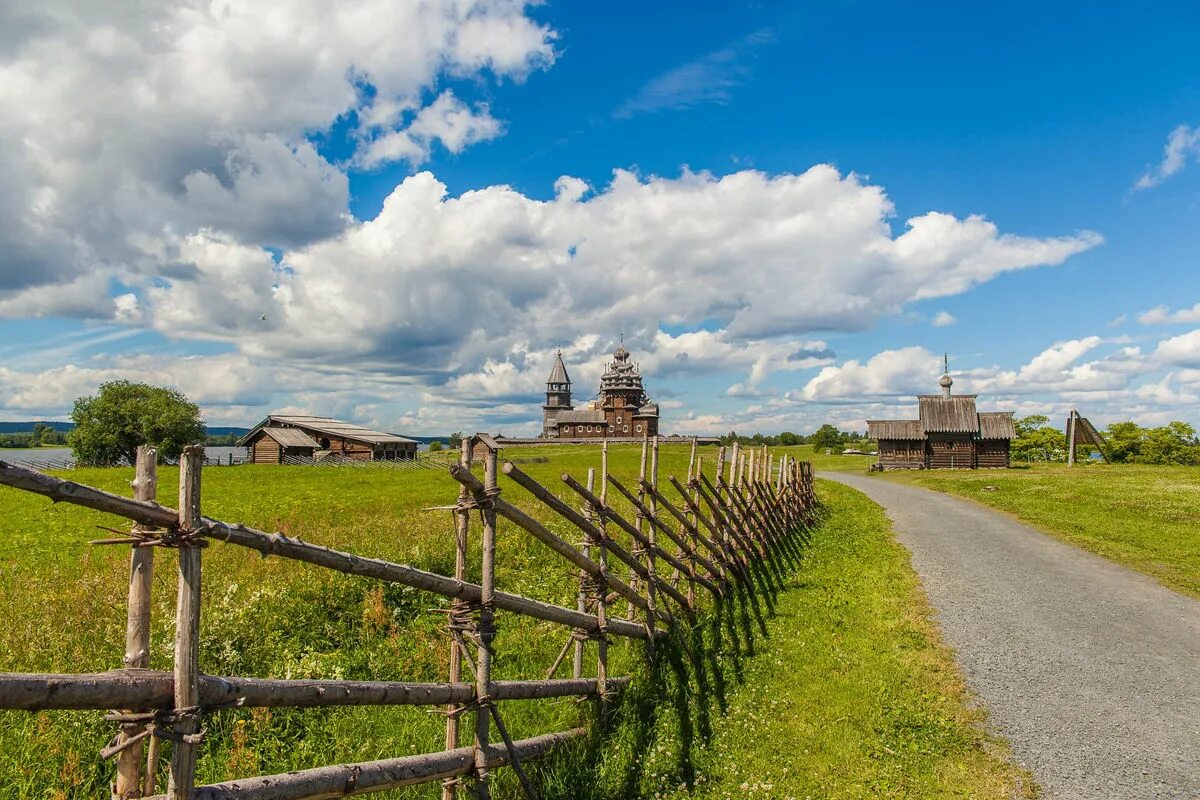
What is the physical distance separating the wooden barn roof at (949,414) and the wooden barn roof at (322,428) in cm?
5006

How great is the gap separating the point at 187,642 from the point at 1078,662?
1010 cm

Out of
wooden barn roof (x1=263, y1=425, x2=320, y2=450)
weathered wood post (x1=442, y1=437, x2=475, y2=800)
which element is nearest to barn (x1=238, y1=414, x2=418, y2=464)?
wooden barn roof (x1=263, y1=425, x2=320, y2=450)

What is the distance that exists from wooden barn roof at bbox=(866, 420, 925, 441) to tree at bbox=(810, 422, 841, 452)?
40795 mm

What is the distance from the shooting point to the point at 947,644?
30.8ft

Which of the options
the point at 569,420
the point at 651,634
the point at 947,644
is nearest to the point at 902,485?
the point at 947,644

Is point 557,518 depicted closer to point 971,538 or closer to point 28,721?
point 971,538

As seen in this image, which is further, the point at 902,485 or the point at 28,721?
the point at 902,485

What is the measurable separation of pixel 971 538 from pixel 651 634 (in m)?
13.7

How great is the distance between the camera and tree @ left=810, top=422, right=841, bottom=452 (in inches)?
3883

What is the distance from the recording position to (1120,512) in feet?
75.2

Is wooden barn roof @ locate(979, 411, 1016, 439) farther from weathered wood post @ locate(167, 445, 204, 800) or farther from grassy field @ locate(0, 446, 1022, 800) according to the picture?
weathered wood post @ locate(167, 445, 204, 800)

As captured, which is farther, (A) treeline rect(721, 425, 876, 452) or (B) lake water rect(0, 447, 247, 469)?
(A) treeline rect(721, 425, 876, 452)

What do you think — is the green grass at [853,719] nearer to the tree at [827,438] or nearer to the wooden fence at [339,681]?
the wooden fence at [339,681]

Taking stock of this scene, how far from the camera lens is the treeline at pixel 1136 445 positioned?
59.6 meters
